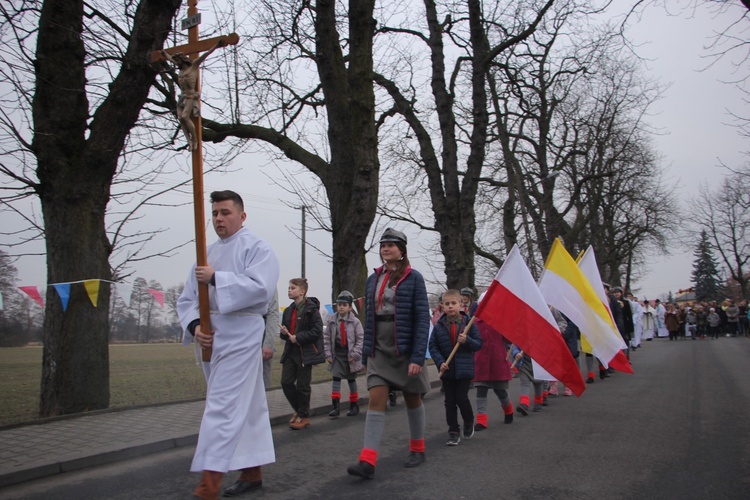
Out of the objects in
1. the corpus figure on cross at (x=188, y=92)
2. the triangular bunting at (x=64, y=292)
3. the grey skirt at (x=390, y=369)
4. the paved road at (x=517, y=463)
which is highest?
the corpus figure on cross at (x=188, y=92)

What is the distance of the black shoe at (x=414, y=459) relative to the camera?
5523 millimetres

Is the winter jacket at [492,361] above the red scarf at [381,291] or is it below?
below

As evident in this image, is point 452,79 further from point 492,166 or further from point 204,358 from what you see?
point 204,358

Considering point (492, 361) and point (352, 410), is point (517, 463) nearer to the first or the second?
point (492, 361)

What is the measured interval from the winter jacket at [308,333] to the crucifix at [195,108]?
358cm

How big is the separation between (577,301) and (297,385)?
3973 mm

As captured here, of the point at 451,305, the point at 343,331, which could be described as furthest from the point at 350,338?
the point at 451,305

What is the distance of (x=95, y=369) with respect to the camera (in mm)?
8211

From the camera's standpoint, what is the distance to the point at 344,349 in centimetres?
913

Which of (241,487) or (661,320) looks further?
(661,320)

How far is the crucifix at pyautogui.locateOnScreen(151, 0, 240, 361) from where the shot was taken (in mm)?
4289

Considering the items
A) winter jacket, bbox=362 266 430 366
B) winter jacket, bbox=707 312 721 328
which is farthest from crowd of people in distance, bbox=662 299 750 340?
winter jacket, bbox=362 266 430 366

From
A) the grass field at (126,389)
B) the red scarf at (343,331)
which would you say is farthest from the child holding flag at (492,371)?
the grass field at (126,389)

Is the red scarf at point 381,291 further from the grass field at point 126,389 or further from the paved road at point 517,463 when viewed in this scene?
the grass field at point 126,389
